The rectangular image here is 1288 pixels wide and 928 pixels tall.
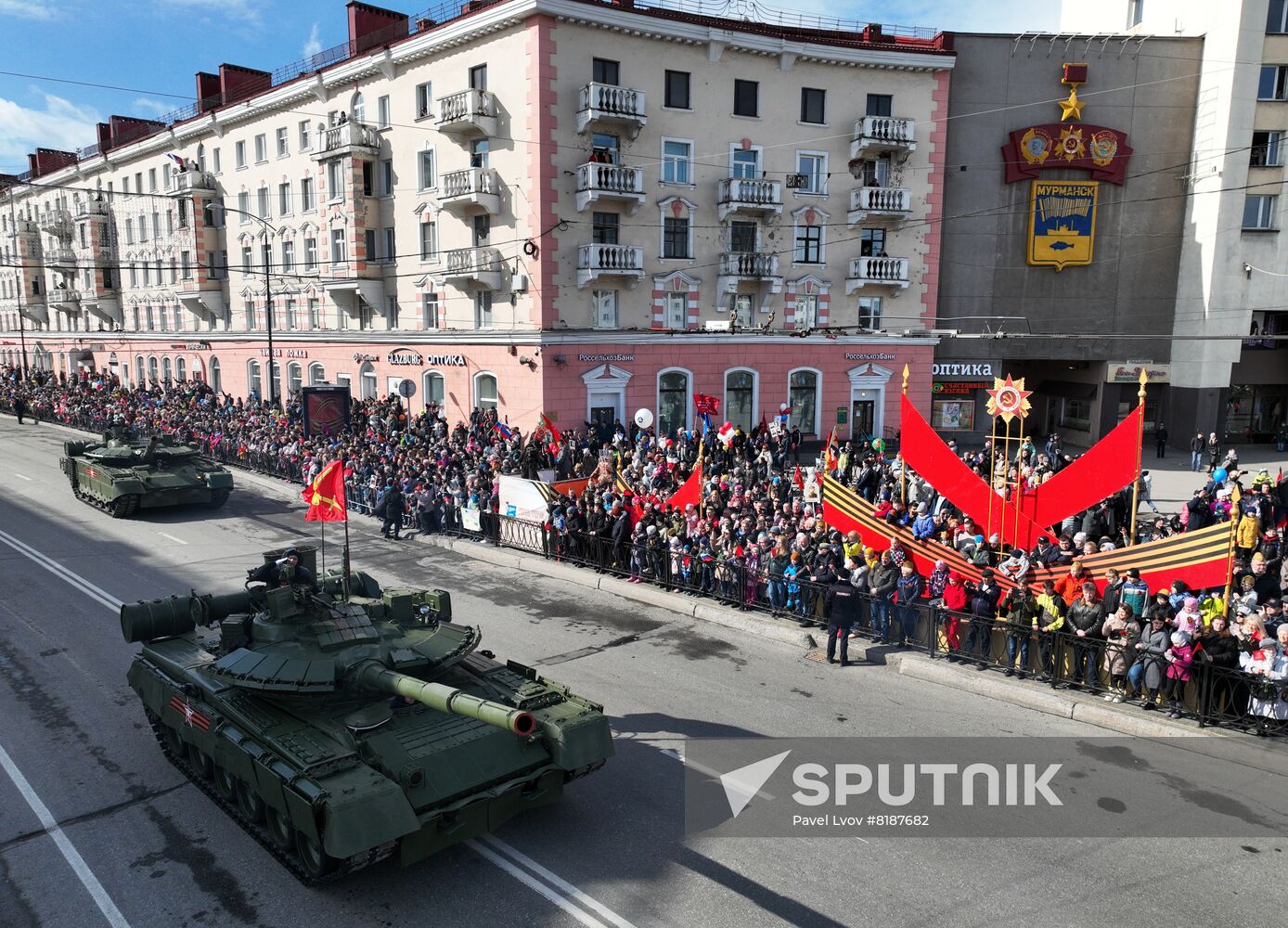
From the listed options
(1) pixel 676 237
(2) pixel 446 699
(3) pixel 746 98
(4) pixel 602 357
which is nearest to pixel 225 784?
(2) pixel 446 699

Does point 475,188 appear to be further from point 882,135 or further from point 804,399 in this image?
point 882,135

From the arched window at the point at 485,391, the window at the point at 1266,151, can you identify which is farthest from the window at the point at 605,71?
the window at the point at 1266,151

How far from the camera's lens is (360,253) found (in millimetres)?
34500

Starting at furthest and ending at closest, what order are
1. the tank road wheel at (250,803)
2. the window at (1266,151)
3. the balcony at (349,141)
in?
the balcony at (349,141), the window at (1266,151), the tank road wheel at (250,803)

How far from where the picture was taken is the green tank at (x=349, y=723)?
758 cm

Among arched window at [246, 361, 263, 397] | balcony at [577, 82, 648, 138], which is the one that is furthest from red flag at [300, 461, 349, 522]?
arched window at [246, 361, 263, 397]

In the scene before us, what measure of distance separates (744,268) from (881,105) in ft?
27.9

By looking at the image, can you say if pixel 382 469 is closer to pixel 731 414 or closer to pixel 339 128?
pixel 731 414

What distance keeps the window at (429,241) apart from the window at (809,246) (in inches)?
533

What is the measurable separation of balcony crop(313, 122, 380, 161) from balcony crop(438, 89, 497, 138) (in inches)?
221

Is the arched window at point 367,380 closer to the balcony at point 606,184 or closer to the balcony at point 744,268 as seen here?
the balcony at point 606,184

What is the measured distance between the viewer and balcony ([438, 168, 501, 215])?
29.0 metres

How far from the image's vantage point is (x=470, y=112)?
2859 cm

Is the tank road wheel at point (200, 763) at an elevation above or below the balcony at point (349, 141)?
below
